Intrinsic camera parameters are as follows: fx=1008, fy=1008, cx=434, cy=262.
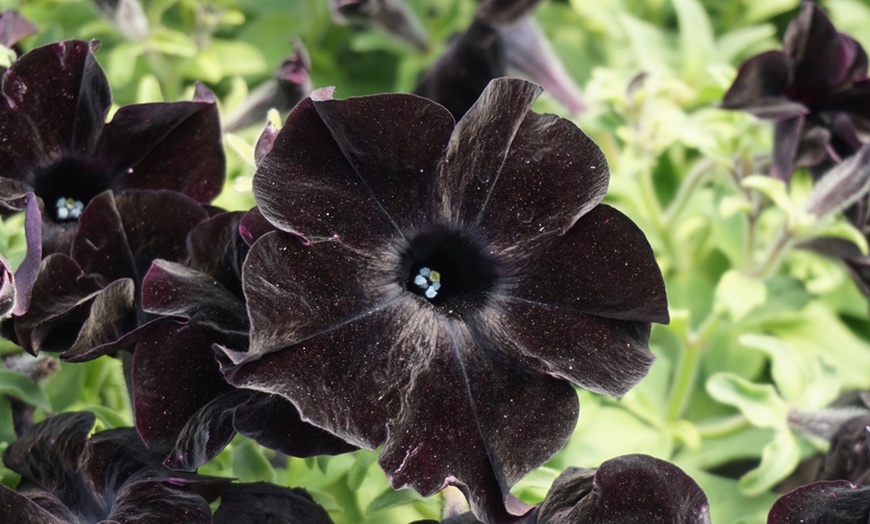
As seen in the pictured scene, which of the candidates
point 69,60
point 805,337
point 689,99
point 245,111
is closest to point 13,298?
point 69,60

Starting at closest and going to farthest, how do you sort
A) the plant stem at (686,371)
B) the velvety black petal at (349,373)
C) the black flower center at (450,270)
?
the velvety black petal at (349,373) < the black flower center at (450,270) < the plant stem at (686,371)

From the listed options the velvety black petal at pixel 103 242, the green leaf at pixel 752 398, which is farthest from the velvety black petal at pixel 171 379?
the green leaf at pixel 752 398

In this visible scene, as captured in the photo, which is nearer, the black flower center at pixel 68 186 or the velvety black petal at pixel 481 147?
the velvety black petal at pixel 481 147

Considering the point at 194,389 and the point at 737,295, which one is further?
the point at 737,295

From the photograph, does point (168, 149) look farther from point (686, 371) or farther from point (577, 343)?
point (686, 371)

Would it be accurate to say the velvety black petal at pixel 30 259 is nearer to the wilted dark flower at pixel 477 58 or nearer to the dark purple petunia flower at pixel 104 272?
the dark purple petunia flower at pixel 104 272

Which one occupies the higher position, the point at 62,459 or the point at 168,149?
the point at 168,149

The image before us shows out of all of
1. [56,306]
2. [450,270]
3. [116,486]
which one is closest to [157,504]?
[116,486]
